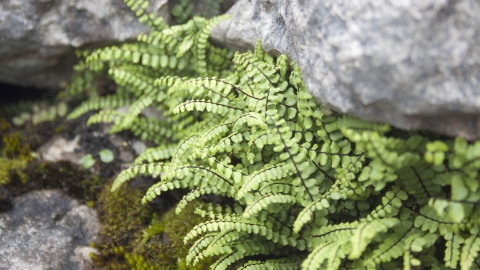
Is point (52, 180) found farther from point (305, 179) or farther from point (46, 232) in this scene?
point (305, 179)

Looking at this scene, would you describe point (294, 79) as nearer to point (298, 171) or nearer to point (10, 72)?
point (298, 171)

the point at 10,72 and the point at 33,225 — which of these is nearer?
the point at 33,225

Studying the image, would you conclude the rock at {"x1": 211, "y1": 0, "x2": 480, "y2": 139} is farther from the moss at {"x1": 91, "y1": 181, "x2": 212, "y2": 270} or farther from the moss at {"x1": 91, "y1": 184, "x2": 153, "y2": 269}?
the moss at {"x1": 91, "y1": 184, "x2": 153, "y2": 269}

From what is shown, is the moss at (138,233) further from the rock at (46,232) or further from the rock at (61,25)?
the rock at (61,25)

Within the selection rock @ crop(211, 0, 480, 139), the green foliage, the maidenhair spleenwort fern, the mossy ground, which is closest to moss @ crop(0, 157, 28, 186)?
the mossy ground

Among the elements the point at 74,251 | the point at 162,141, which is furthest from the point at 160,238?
the point at 162,141

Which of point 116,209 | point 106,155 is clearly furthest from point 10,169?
point 116,209
